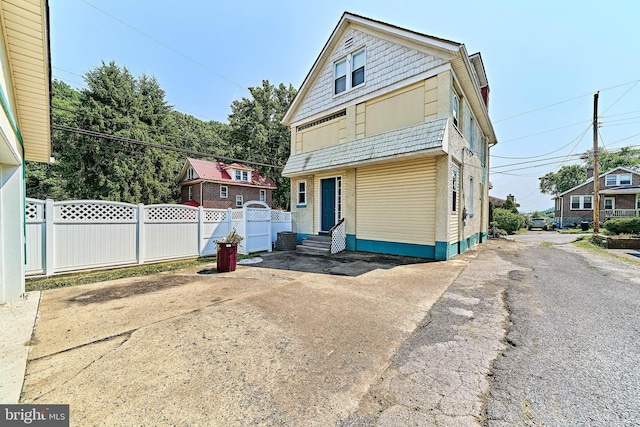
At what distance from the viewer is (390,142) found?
9.21 m

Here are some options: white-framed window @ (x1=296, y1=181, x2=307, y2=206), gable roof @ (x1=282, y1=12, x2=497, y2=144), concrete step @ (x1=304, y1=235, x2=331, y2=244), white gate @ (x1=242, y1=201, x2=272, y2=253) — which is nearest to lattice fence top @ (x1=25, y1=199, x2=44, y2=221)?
white gate @ (x1=242, y1=201, x2=272, y2=253)

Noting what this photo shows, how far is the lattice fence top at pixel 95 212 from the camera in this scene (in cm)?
668

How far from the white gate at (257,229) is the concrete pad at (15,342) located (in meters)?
6.28

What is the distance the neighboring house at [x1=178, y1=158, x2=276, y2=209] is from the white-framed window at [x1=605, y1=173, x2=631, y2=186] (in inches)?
1575

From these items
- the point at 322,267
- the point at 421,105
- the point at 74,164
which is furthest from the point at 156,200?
the point at 421,105

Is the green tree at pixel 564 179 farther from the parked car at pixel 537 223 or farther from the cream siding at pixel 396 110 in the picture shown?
the cream siding at pixel 396 110

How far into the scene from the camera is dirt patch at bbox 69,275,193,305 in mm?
4973

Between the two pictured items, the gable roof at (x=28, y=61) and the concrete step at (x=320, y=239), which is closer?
the gable roof at (x=28, y=61)

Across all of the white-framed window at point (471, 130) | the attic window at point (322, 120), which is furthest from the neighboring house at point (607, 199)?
the attic window at point (322, 120)

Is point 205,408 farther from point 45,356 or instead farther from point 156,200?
point 156,200

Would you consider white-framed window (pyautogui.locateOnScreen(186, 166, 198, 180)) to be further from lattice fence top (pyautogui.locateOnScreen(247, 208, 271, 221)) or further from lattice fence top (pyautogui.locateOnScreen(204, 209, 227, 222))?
lattice fence top (pyautogui.locateOnScreen(204, 209, 227, 222))

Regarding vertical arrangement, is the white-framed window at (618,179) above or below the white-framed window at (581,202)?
above

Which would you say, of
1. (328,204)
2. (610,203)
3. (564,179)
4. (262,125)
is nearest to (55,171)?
(262,125)

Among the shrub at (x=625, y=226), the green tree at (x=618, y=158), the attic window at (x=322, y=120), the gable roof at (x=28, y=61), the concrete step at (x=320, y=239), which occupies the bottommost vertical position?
the concrete step at (x=320, y=239)
